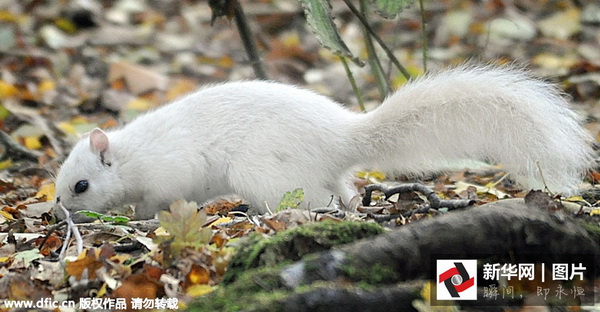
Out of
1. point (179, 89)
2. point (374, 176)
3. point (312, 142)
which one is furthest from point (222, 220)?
point (179, 89)

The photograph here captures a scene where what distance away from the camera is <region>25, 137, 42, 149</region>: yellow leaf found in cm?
615

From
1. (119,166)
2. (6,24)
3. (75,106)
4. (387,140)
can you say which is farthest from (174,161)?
(6,24)

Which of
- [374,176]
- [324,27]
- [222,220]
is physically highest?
[324,27]

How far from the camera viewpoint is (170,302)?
8.64 feet

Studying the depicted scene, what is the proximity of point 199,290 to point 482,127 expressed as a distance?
1675 millimetres

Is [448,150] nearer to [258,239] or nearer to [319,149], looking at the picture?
[319,149]

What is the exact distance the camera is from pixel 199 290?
275 centimetres

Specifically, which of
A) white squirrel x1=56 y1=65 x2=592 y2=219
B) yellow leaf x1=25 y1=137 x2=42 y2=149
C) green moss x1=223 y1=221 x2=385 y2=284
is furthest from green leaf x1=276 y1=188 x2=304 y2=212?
yellow leaf x1=25 y1=137 x2=42 y2=149

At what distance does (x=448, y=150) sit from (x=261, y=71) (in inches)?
77.9

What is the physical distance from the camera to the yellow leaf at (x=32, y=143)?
20.2ft

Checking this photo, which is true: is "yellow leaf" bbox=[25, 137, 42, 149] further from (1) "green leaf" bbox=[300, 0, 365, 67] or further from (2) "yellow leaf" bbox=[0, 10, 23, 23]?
(2) "yellow leaf" bbox=[0, 10, 23, 23]

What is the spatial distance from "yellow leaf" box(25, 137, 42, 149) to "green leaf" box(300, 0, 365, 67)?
113 inches

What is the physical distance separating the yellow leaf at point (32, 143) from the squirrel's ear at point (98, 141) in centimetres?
185

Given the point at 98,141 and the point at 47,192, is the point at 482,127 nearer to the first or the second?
the point at 98,141
